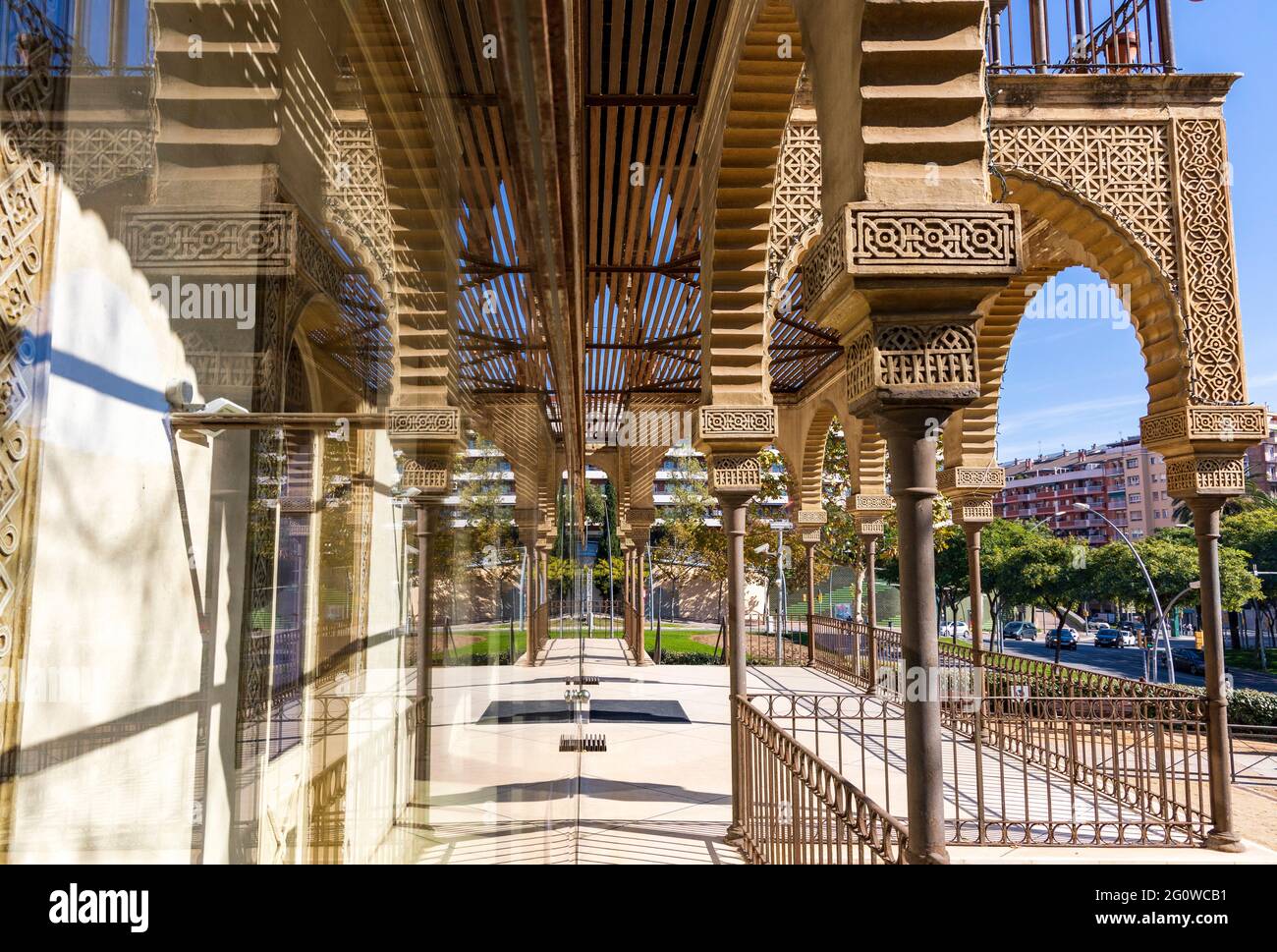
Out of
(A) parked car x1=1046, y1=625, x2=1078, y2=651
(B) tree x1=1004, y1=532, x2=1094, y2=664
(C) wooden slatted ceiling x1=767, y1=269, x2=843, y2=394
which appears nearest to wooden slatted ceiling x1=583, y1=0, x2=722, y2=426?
(C) wooden slatted ceiling x1=767, y1=269, x2=843, y2=394

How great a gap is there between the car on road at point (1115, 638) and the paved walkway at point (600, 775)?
1337 inches

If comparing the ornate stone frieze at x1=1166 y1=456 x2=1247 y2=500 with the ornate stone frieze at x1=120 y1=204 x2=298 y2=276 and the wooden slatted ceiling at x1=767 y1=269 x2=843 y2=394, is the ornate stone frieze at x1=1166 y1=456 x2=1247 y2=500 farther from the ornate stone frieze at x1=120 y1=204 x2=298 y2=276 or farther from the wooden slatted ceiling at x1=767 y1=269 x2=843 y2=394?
the ornate stone frieze at x1=120 y1=204 x2=298 y2=276

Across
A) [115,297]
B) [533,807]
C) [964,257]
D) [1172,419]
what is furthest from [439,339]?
[1172,419]

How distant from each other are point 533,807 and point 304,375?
4.92ft

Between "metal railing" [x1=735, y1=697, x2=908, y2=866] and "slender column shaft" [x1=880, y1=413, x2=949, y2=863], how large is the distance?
0.38ft

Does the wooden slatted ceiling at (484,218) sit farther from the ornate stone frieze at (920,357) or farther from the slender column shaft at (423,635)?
the ornate stone frieze at (920,357)

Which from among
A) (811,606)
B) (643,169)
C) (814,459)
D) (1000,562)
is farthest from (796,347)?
(1000,562)

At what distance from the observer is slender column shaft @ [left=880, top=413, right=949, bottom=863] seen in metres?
2.62

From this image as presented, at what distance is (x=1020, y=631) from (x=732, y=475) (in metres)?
45.7

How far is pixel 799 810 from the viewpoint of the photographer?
389 centimetres

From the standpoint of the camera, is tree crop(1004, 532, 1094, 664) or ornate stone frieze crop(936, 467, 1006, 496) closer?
ornate stone frieze crop(936, 467, 1006, 496)

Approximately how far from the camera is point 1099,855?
5496 mm

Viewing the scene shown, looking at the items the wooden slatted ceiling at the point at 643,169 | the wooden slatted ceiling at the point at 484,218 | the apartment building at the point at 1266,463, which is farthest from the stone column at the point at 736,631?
the apartment building at the point at 1266,463
